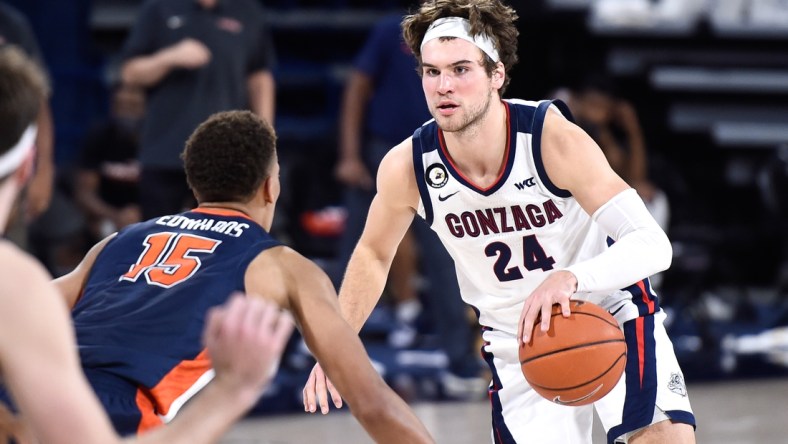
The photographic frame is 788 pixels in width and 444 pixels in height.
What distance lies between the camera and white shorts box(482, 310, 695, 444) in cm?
377

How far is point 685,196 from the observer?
385 inches

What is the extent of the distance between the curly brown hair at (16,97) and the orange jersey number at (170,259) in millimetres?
905

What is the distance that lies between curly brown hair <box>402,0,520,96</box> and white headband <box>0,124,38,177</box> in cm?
201

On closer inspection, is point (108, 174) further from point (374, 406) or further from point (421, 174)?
point (374, 406)

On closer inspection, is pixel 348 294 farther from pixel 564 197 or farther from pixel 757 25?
pixel 757 25

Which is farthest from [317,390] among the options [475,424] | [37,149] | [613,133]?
[613,133]

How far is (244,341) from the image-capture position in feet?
7.47

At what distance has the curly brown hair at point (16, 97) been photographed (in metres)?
2.21

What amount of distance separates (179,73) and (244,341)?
174 inches

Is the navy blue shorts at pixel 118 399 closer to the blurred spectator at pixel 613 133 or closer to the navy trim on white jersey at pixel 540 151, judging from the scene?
the navy trim on white jersey at pixel 540 151

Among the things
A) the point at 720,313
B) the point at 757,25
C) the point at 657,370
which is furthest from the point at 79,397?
the point at 757,25

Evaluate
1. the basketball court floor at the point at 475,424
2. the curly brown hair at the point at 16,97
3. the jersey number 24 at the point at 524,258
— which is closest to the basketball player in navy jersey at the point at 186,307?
the curly brown hair at the point at 16,97

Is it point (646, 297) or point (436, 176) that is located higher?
point (436, 176)

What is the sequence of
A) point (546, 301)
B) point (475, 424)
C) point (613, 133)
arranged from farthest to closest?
point (613, 133) → point (475, 424) → point (546, 301)
